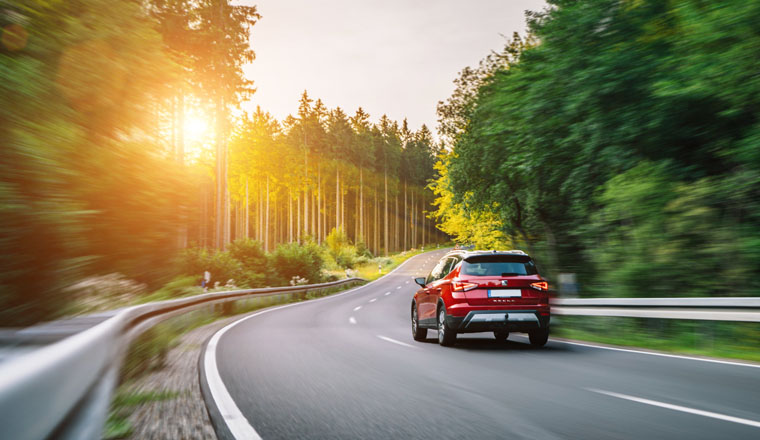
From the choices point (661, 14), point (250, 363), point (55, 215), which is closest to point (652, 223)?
point (661, 14)

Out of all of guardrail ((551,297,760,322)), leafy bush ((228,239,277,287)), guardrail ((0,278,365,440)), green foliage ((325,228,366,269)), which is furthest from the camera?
green foliage ((325,228,366,269))

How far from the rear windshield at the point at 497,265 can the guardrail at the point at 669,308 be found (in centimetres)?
219

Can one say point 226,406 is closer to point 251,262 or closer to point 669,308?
point 669,308

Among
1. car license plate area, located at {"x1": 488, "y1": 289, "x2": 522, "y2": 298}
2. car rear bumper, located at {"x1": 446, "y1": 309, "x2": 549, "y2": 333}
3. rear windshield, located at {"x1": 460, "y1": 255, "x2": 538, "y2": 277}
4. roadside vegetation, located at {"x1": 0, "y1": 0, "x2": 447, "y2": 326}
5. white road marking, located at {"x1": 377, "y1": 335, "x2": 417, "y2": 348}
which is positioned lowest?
white road marking, located at {"x1": 377, "y1": 335, "x2": 417, "y2": 348}

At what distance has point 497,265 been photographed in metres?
10.4

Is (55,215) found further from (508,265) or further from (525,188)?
(525,188)

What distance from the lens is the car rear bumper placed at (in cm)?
988

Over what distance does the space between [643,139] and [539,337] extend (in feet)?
21.9

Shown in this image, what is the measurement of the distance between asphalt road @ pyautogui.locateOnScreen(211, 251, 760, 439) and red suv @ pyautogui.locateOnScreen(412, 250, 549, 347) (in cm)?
45

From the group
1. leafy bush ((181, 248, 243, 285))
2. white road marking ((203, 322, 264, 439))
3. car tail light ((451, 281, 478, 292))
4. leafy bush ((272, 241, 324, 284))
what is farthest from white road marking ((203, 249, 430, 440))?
leafy bush ((272, 241, 324, 284))

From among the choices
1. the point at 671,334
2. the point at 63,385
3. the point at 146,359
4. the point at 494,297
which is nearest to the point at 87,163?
the point at 146,359

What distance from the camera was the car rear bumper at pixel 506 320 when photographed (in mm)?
9883

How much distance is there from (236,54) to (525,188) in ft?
67.1

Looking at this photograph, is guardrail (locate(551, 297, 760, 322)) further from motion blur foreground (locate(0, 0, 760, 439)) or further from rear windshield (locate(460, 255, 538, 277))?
rear windshield (locate(460, 255, 538, 277))
